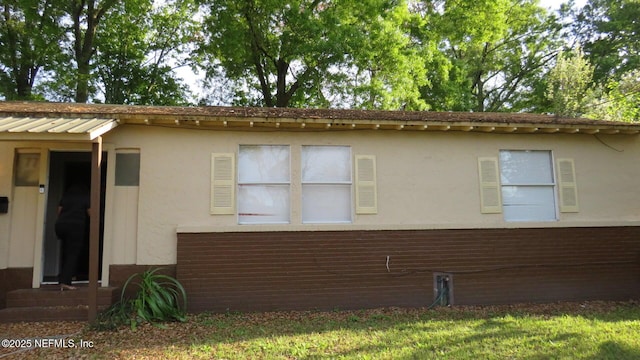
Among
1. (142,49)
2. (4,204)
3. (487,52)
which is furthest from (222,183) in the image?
(487,52)

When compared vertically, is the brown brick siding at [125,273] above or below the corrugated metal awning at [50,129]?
below

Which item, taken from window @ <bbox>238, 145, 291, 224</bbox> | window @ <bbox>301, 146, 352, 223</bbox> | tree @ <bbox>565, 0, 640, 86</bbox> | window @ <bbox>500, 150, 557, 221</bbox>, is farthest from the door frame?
tree @ <bbox>565, 0, 640, 86</bbox>

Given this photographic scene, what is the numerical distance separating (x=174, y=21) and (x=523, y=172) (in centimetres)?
1869

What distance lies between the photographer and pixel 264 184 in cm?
728

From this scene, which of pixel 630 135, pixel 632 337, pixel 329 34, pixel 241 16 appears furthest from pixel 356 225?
pixel 241 16

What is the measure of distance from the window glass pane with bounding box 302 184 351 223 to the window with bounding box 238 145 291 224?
332 mm

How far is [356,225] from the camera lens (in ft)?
23.9

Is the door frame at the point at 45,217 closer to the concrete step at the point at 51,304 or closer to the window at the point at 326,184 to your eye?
the concrete step at the point at 51,304

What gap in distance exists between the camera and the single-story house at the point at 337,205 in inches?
272

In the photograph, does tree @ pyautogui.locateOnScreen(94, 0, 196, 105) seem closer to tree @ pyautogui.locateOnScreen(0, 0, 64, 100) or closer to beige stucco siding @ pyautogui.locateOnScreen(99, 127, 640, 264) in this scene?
tree @ pyautogui.locateOnScreen(0, 0, 64, 100)

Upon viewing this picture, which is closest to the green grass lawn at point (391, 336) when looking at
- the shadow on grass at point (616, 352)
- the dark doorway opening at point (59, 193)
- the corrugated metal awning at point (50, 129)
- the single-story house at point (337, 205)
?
the shadow on grass at point (616, 352)

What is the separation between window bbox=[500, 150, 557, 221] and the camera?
7.85 m

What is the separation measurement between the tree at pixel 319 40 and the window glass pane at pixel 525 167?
8.70 m

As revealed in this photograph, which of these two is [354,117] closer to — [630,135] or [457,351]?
[457,351]
